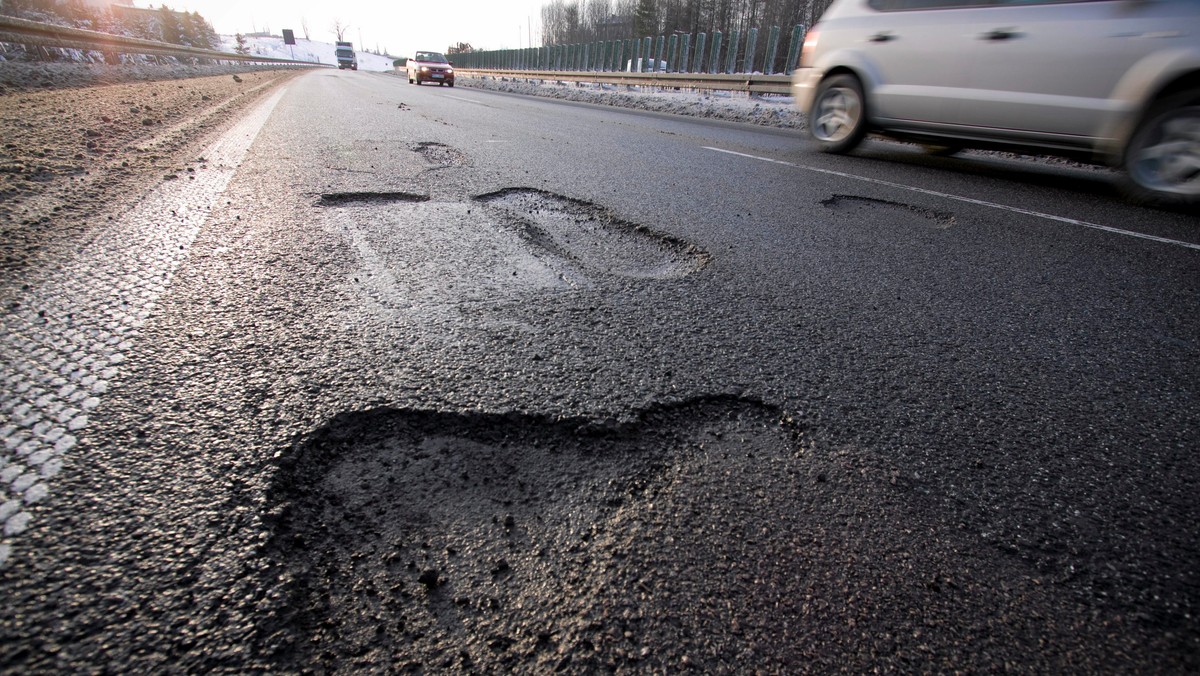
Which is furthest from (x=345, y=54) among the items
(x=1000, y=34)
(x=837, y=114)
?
(x=1000, y=34)

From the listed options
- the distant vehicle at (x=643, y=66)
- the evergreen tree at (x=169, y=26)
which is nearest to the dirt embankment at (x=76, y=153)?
the distant vehicle at (x=643, y=66)

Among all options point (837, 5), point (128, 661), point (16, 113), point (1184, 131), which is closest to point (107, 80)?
point (16, 113)

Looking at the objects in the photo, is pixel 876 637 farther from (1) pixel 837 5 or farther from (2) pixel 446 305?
(1) pixel 837 5

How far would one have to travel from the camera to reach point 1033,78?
13.8 feet

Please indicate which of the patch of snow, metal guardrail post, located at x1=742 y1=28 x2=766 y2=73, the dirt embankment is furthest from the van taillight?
the patch of snow

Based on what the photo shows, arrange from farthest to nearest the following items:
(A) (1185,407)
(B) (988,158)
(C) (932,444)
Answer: (B) (988,158), (A) (1185,407), (C) (932,444)

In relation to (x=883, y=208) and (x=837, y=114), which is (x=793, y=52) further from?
(x=883, y=208)

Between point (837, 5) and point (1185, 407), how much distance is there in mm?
5489

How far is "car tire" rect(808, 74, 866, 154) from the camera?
5531 millimetres

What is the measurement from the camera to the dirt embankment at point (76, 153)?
233 centimetres

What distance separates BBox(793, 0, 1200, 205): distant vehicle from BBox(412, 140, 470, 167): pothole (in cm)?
385

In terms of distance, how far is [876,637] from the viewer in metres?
0.86

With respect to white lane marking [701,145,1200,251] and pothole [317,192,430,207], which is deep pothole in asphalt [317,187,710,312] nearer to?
pothole [317,192,430,207]

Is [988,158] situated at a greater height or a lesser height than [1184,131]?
lesser
